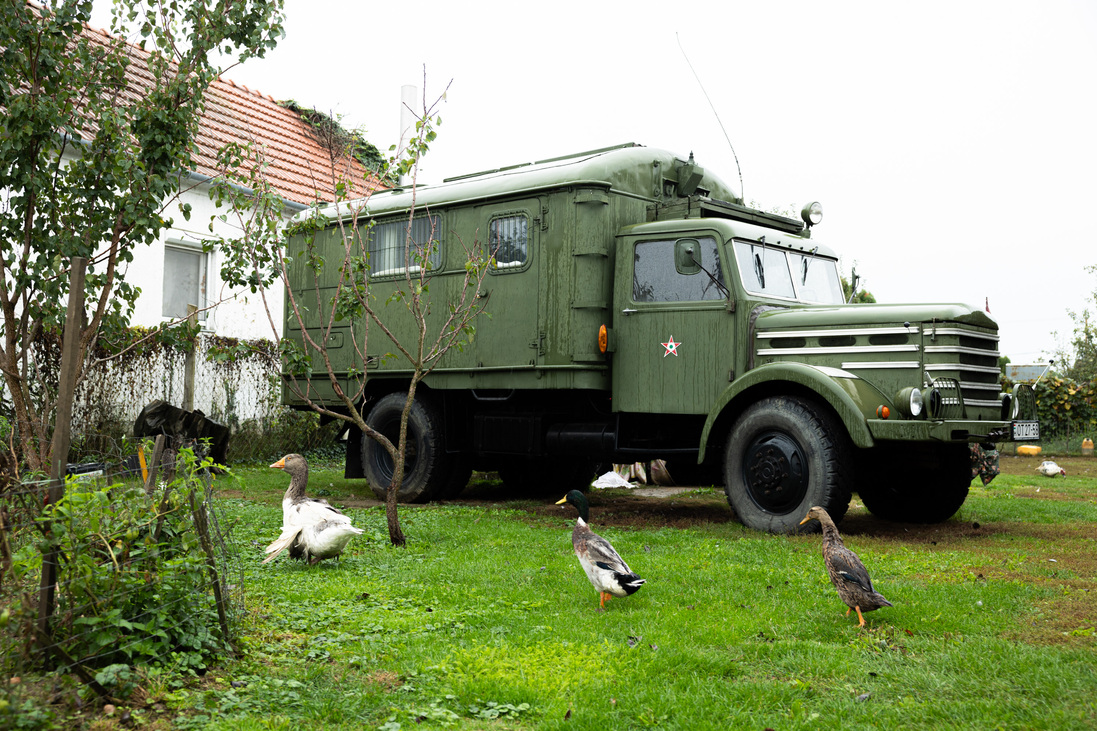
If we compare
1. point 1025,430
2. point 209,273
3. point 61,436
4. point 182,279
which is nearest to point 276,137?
point 209,273

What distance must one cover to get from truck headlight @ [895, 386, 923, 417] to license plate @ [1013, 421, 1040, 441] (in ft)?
4.37

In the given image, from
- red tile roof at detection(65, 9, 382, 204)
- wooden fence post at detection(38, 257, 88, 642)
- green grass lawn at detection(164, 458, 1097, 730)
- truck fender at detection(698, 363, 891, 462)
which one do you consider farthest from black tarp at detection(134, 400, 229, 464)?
wooden fence post at detection(38, 257, 88, 642)

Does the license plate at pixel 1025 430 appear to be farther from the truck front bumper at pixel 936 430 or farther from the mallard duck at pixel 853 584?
the mallard duck at pixel 853 584

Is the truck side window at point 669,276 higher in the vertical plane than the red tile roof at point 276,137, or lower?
lower

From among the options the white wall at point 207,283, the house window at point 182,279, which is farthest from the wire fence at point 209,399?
the house window at point 182,279

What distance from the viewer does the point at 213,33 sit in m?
6.72

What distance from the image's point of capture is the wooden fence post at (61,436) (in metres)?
3.65

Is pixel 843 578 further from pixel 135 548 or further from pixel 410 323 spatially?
pixel 410 323

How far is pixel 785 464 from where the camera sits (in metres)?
7.87

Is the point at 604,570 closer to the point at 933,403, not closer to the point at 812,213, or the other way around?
the point at 933,403

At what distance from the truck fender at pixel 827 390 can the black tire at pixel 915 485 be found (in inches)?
32.7

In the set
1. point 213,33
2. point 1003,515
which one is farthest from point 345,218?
point 1003,515

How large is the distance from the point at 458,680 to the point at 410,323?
7034 mm

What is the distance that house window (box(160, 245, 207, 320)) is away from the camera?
49.8 feet
